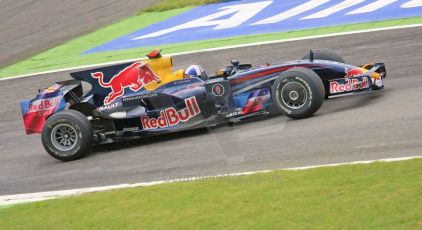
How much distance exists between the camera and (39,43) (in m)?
21.8

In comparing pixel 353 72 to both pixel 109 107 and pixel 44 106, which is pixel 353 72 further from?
pixel 44 106

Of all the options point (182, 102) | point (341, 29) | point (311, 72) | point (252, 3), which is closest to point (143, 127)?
point (182, 102)

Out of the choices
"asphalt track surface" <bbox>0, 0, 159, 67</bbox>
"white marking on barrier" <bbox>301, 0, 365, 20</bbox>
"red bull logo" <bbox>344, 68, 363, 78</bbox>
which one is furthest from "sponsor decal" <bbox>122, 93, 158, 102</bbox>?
"asphalt track surface" <bbox>0, 0, 159, 67</bbox>

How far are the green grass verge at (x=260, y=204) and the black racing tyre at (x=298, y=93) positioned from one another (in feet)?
6.98

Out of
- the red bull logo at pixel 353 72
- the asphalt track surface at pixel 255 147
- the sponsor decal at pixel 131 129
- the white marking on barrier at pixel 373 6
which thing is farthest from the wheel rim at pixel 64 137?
the white marking on barrier at pixel 373 6

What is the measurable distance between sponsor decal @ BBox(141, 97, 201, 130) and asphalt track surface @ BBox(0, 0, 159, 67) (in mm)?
10870

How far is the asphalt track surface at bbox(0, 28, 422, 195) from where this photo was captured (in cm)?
868

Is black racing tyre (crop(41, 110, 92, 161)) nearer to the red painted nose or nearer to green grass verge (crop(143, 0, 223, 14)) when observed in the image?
the red painted nose

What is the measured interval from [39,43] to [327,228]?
1685 cm

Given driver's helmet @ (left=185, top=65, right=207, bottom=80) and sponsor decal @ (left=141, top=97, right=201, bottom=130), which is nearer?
sponsor decal @ (left=141, top=97, right=201, bottom=130)

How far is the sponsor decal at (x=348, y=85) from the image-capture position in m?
10.3

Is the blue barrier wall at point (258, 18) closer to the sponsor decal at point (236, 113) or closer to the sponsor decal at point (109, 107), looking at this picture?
the sponsor decal at point (236, 113)

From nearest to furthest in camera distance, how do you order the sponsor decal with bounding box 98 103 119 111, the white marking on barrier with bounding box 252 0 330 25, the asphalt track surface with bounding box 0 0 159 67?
the sponsor decal with bounding box 98 103 119 111 → the white marking on barrier with bounding box 252 0 330 25 → the asphalt track surface with bounding box 0 0 159 67

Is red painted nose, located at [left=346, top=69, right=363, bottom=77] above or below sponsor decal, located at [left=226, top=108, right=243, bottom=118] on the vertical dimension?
above
